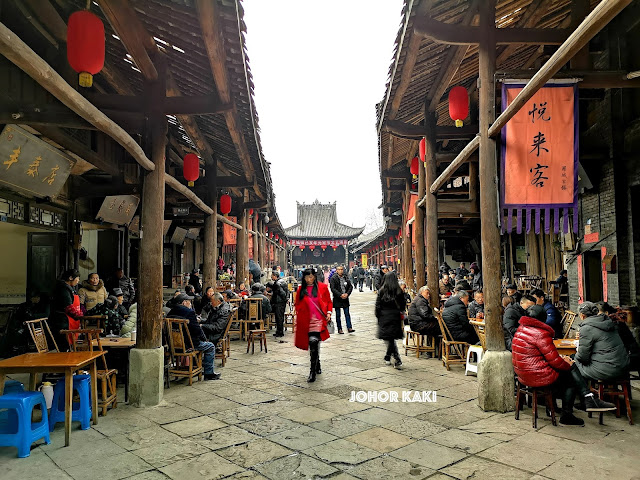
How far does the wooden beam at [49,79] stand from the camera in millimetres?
2826

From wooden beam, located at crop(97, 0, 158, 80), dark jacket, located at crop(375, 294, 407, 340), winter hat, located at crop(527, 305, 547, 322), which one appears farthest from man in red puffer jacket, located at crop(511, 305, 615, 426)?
wooden beam, located at crop(97, 0, 158, 80)

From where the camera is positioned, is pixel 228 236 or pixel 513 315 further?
pixel 228 236

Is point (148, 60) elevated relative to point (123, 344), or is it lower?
Answer: elevated

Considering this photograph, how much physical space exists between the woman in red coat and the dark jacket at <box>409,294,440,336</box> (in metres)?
1.93

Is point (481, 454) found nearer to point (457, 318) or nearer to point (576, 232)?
point (457, 318)

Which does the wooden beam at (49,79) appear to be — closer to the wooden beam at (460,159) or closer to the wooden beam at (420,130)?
the wooden beam at (460,159)

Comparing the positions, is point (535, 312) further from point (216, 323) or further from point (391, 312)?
point (216, 323)

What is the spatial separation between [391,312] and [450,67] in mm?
3886

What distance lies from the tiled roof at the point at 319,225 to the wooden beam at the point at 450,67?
115 feet

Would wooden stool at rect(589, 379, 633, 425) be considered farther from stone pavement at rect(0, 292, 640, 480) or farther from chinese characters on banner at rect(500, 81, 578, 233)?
chinese characters on banner at rect(500, 81, 578, 233)

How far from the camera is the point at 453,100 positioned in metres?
7.05

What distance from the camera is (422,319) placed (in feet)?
25.4

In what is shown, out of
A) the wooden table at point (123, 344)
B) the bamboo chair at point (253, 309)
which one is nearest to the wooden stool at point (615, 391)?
the wooden table at point (123, 344)

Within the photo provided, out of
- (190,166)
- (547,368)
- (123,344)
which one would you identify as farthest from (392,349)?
(190,166)
